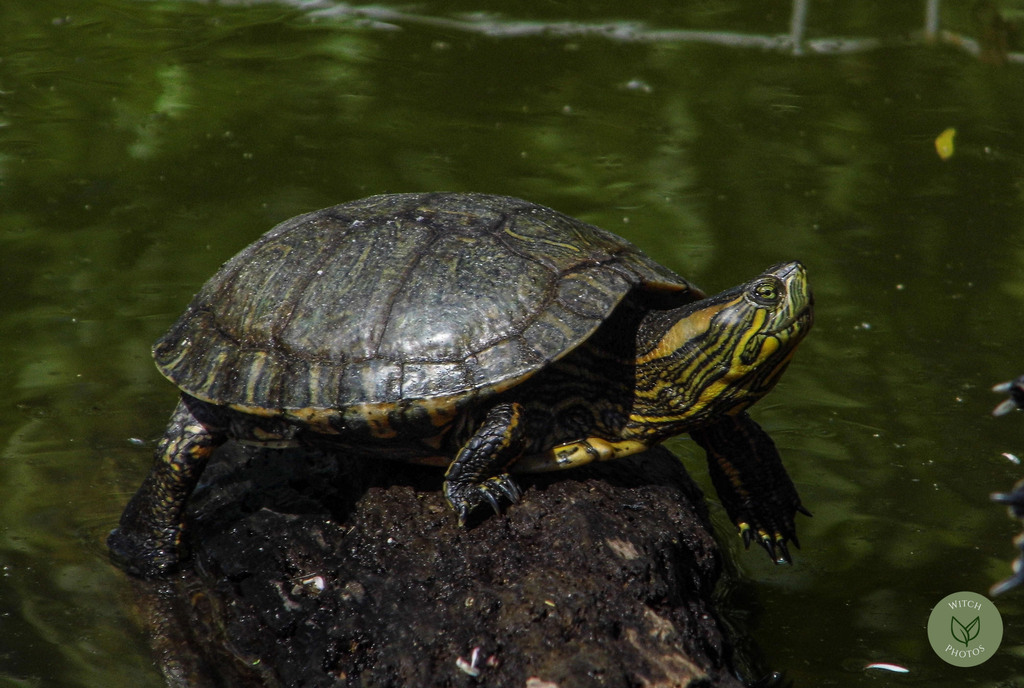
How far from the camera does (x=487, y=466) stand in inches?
134

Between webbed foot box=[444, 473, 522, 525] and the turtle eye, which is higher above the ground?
the turtle eye

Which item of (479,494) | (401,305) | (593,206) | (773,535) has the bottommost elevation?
(773,535)

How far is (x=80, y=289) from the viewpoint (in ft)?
19.4

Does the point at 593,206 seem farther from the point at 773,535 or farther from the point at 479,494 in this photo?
the point at 479,494

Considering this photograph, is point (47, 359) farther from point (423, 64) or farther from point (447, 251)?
point (423, 64)

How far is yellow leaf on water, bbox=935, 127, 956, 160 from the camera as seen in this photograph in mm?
7719

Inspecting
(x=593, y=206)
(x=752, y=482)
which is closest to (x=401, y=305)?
(x=752, y=482)

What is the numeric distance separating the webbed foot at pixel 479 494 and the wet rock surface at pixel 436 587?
55 mm

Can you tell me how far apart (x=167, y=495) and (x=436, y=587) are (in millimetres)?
1236

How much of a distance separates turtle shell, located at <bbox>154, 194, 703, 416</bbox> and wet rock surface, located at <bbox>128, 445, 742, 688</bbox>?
41 cm

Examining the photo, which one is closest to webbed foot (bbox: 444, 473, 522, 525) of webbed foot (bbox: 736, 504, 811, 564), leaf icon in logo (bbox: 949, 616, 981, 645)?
webbed foot (bbox: 736, 504, 811, 564)

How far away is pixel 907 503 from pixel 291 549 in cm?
267

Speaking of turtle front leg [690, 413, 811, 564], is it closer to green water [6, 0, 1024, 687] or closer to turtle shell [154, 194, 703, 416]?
green water [6, 0, 1024, 687]

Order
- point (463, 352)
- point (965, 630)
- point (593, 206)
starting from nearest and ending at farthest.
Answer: point (463, 352)
point (965, 630)
point (593, 206)
